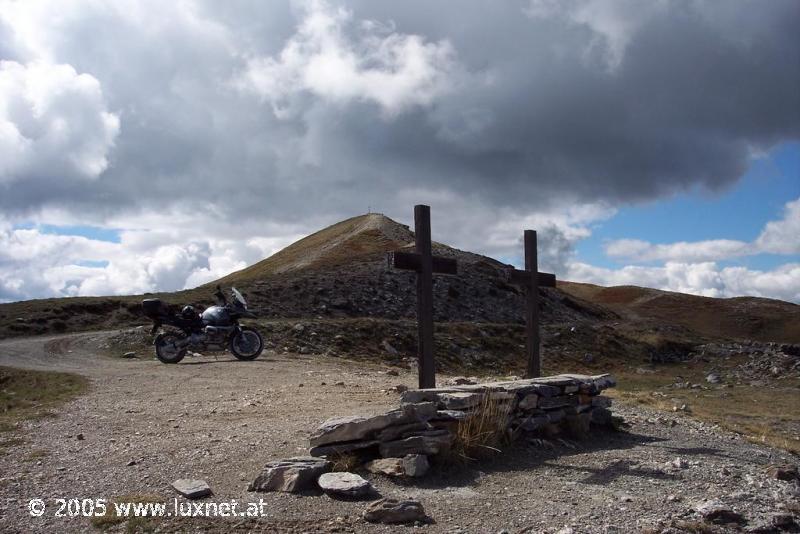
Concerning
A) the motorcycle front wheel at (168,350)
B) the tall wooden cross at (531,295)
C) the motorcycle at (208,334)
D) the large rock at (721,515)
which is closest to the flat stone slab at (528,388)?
the tall wooden cross at (531,295)

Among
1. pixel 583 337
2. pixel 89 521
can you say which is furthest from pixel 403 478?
pixel 583 337

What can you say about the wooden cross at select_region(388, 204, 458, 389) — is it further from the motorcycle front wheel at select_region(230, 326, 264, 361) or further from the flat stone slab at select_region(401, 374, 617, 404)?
the motorcycle front wheel at select_region(230, 326, 264, 361)

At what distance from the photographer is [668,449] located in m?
9.13

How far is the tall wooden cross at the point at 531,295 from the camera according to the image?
12.6 m

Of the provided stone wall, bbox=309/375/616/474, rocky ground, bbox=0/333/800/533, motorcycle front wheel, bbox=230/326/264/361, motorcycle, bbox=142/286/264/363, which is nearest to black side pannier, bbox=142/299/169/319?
motorcycle, bbox=142/286/264/363

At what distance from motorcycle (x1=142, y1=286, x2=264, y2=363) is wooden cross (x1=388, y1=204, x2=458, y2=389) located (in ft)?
29.7

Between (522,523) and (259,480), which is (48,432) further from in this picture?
(522,523)

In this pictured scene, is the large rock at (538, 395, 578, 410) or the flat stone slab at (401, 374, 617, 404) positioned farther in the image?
the large rock at (538, 395, 578, 410)

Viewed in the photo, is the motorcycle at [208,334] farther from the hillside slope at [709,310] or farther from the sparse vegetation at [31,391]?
the hillside slope at [709,310]

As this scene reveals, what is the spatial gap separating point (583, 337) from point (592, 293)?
46.7m

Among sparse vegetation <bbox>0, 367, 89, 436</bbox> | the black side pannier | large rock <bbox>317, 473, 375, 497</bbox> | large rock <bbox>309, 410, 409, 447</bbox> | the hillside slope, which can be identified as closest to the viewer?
large rock <bbox>317, 473, 375, 497</bbox>

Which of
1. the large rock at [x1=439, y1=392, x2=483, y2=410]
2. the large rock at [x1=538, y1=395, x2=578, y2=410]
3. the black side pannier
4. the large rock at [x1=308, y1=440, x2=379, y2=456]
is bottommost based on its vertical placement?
the large rock at [x1=308, y1=440, x2=379, y2=456]

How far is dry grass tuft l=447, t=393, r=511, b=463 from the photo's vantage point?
Result: 7.75m

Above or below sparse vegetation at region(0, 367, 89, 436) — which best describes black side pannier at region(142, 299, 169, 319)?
above
